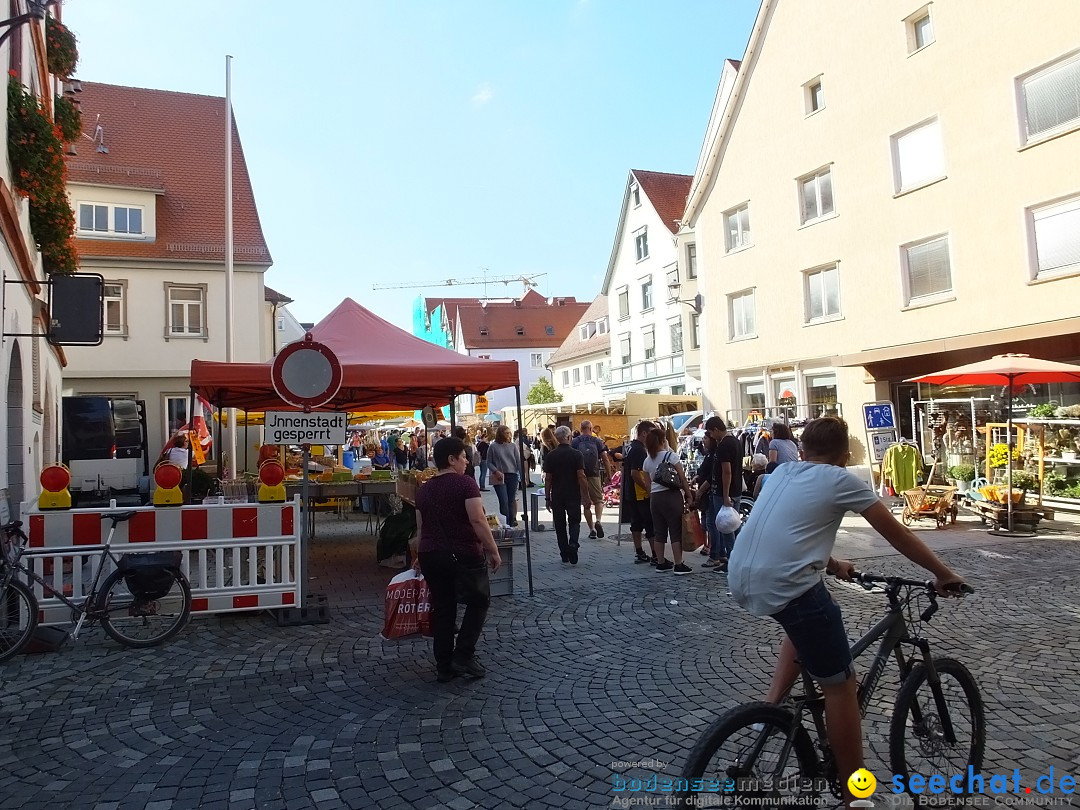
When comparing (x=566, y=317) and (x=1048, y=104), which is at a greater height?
(x=566, y=317)

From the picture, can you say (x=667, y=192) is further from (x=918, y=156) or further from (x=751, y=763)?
(x=751, y=763)

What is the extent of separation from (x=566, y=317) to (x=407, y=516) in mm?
61908

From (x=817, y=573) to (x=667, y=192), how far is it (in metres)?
33.9

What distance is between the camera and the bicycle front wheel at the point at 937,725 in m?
3.08

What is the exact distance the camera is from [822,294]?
19922 millimetres

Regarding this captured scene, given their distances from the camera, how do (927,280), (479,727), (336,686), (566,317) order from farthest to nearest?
(566,317) → (927,280) → (336,686) → (479,727)

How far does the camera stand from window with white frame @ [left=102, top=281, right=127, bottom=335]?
22766mm

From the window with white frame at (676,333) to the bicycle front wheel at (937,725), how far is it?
29513mm

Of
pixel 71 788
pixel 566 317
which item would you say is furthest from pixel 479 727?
pixel 566 317

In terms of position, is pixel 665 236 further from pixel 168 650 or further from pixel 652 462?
pixel 168 650

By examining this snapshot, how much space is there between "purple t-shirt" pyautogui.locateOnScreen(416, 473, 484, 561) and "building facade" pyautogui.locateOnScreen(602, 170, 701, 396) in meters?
25.3

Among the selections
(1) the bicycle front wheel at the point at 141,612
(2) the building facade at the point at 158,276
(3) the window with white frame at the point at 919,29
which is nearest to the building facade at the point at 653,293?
(3) the window with white frame at the point at 919,29

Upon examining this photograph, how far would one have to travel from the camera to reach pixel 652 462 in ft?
29.3

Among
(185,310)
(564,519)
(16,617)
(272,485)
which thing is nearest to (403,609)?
(272,485)
